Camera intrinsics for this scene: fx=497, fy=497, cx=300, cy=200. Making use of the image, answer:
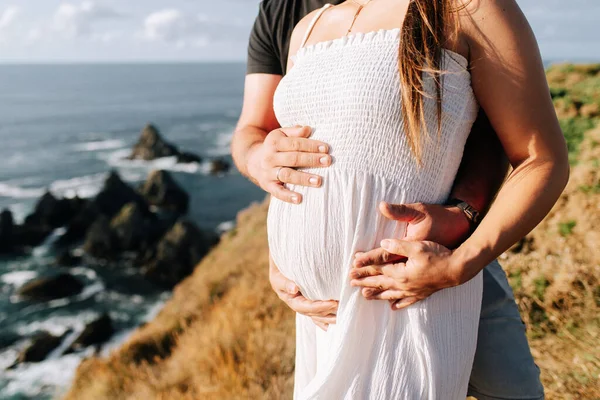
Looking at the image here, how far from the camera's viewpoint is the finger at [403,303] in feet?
4.63

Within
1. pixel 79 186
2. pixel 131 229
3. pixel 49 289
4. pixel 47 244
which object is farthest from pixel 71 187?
pixel 49 289

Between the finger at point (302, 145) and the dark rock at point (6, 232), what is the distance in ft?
89.6

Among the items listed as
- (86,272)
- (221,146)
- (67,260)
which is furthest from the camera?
(221,146)

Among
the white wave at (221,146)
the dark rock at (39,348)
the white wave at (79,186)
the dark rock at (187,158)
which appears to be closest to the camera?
the dark rock at (39,348)

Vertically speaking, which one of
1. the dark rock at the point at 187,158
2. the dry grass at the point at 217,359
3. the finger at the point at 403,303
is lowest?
the dark rock at the point at 187,158

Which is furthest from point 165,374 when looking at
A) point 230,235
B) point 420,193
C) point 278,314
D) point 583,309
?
point 230,235

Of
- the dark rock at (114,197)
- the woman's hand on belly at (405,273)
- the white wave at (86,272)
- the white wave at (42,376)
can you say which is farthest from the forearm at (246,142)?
the dark rock at (114,197)

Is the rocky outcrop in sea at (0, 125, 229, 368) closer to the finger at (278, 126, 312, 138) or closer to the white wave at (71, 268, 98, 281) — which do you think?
the white wave at (71, 268, 98, 281)

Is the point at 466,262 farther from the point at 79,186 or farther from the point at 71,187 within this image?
the point at 71,187

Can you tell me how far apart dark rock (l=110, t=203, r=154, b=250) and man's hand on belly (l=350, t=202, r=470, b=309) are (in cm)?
2514

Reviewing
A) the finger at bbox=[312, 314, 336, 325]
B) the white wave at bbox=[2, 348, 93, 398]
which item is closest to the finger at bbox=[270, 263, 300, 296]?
the finger at bbox=[312, 314, 336, 325]

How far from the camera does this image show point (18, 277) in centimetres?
2180

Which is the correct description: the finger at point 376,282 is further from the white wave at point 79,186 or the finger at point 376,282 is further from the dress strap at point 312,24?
the white wave at point 79,186

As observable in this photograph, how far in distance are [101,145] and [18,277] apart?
33113 mm
